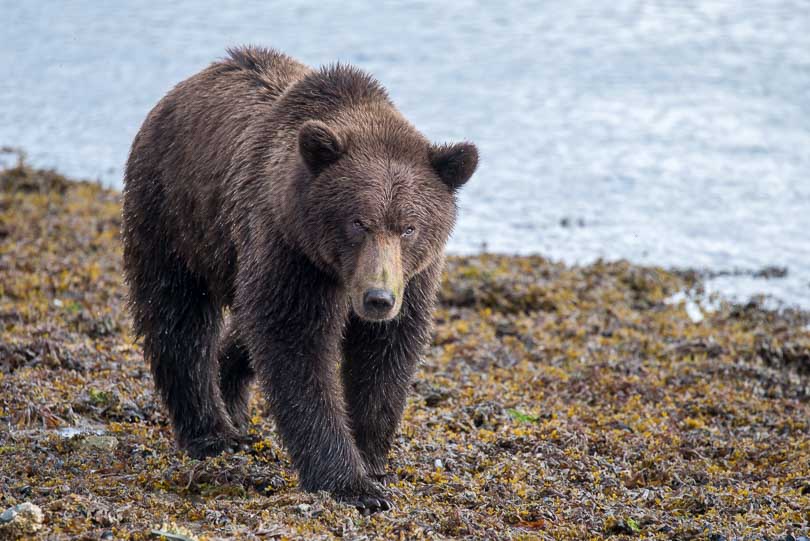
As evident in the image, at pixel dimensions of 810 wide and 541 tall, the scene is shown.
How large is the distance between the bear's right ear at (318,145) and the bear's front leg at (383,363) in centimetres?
81

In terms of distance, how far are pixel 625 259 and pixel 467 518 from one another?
7226 millimetres

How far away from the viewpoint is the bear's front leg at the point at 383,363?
19.0 feet

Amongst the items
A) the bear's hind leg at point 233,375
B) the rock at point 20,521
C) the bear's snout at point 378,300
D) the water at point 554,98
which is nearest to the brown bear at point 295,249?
the bear's snout at point 378,300

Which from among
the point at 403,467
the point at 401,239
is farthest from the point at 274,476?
the point at 401,239

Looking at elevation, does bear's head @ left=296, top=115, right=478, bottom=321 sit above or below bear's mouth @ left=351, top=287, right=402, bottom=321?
above

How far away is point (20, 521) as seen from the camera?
→ 15.6ft

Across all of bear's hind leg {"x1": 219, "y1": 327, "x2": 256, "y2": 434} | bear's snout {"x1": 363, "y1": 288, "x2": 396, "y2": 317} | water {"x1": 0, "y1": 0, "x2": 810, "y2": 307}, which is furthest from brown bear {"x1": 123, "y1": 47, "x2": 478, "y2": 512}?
water {"x1": 0, "y1": 0, "x2": 810, "y2": 307}

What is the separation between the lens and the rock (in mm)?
4738

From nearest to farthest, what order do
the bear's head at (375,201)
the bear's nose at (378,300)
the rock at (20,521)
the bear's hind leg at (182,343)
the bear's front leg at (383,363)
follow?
the rock at (20,521) → the bear's nose at (378,300) → the bear's head at (375,201) → the bear's front leg at (383,363) → the bear's hind leg at (182,343)

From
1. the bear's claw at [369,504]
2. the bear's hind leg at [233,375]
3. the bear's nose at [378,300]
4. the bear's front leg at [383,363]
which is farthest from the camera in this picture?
the bear's hind leg at [233,375]

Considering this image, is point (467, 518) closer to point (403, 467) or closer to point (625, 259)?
point (403, 467)

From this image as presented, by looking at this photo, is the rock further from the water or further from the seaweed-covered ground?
the water

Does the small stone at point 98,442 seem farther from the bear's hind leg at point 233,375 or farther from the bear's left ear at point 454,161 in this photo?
the bear's left ear at point 454,161

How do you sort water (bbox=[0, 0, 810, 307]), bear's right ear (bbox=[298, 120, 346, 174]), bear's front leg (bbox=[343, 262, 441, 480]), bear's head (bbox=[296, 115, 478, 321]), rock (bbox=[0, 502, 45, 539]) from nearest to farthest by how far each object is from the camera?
rock (bbox=[0, 502, 45, 539])
bear's head (bbox=[296, 115, 478, 321])
bear's right ear (bbox=[298, 120, 346, 174])
bear's front leg (bbox=[343, 262, 441, 480])
water (bbox=[0, 0, 810, 307])
